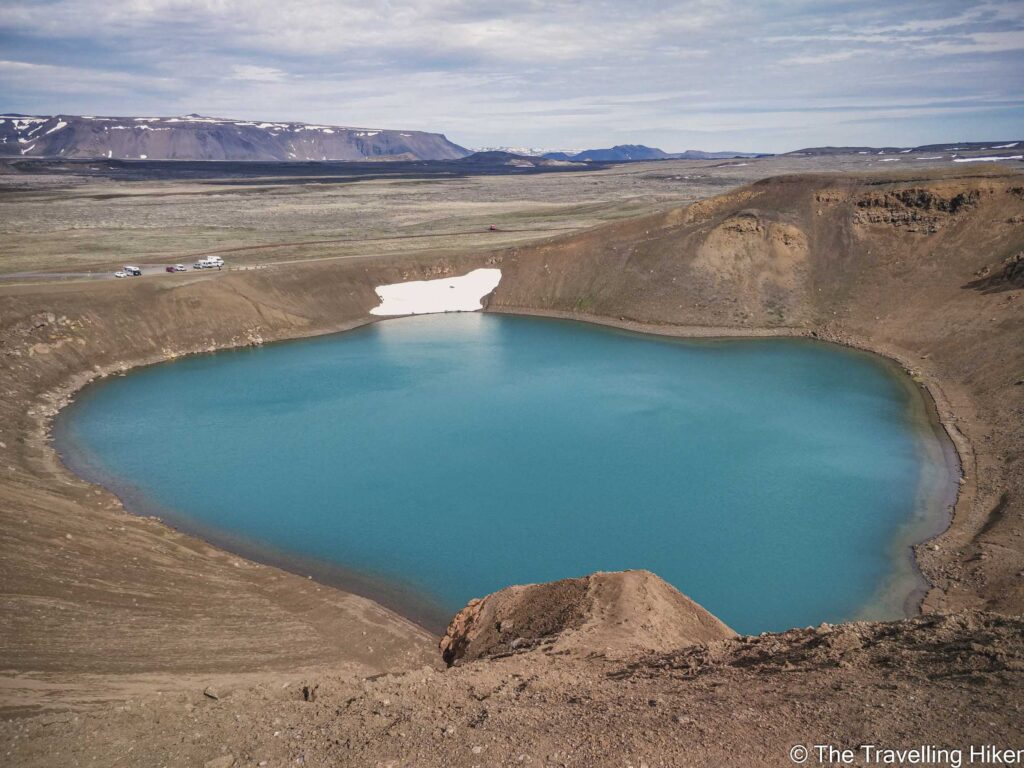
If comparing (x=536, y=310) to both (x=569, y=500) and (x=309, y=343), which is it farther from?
(x=569, y=500)

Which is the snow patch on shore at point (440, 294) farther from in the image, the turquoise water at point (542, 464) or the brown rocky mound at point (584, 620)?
the brown rocky mound at point (584, 620)

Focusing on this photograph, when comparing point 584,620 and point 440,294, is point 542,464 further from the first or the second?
point 440,294

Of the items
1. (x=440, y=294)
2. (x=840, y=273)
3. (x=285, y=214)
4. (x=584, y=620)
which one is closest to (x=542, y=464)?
(x=584, y=620)

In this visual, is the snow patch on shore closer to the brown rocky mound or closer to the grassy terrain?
the grassy terrain

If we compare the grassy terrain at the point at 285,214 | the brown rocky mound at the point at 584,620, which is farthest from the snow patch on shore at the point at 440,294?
the brown rocky mound at the point at 584,620

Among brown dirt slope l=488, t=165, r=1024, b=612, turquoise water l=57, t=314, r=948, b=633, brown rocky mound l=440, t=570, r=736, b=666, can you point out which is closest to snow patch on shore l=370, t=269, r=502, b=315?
brown dirt slope l=488, t=165, r=1024, b=612

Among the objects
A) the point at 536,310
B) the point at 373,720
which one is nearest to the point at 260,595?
the point at 373,720
